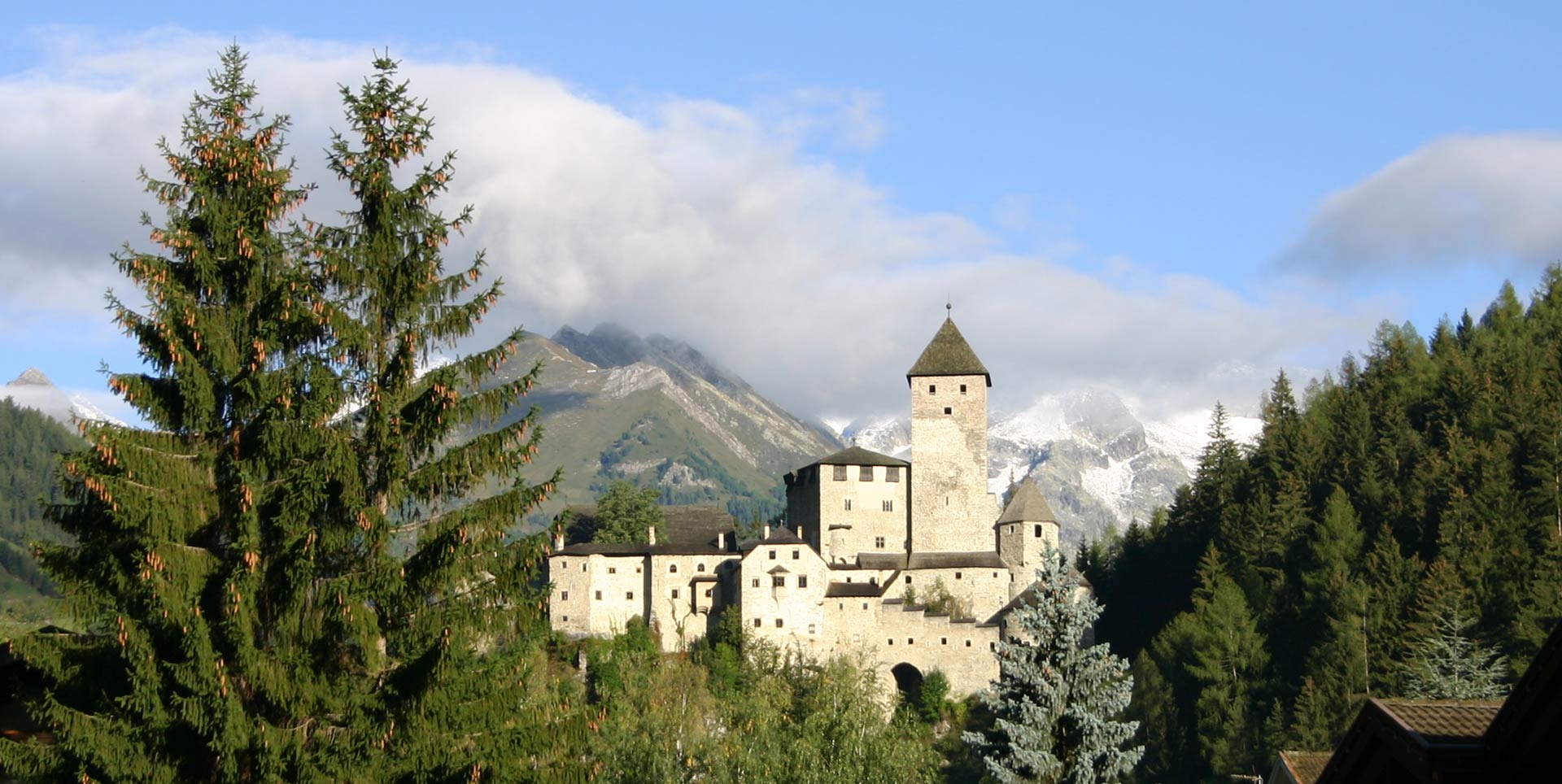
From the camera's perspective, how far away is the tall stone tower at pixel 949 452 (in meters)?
87.1

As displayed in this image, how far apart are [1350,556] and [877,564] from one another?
2288cm

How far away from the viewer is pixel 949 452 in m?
88.8

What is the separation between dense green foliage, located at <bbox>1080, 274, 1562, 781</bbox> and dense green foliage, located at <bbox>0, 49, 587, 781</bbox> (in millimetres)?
37539

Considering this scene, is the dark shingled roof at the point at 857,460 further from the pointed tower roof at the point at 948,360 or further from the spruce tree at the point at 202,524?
the spruce tree at the point at 202,524

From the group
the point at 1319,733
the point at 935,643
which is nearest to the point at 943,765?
the point at 935,643

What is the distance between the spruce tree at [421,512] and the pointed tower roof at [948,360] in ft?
234

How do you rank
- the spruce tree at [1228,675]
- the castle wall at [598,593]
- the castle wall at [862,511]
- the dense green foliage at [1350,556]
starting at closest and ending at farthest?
the dense green foliage at [1350,556] < the spruce tree at [1228,675] < the castle wall at [598,593] < the castle wall at [862,511]

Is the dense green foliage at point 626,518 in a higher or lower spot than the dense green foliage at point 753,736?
higher

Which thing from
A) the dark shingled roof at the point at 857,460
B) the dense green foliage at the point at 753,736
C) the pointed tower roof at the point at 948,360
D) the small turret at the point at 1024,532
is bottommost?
the dense green foliage at the point at 753,736

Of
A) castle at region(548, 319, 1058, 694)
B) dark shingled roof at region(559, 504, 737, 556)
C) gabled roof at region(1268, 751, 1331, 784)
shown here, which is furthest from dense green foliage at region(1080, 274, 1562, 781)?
gabled roof at region(1268, 751, 1331, 784)

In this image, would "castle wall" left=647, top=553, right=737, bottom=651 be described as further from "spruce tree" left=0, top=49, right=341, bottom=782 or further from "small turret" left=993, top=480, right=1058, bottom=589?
"spruce tree" left=0, top=49, right=341, bottom=782

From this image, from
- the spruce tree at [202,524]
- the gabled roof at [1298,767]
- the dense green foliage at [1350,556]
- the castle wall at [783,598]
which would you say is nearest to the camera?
the spruce tree at [202,524]

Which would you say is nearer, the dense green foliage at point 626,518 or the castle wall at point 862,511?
the castle wall at point 862,511

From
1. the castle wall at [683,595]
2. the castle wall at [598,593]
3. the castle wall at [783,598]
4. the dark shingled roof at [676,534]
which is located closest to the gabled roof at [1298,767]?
the castle wall at [783,598]
